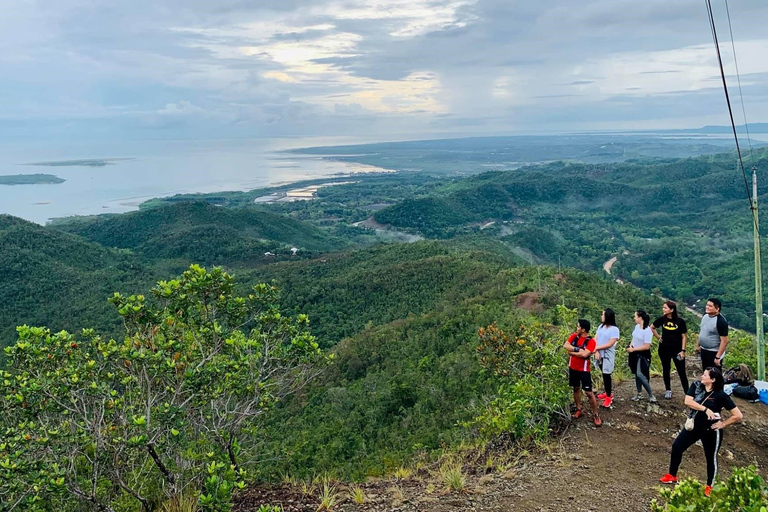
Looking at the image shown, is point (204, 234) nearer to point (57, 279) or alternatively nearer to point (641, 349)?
point (57, 279)

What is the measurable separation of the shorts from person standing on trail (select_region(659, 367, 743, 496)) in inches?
56.7

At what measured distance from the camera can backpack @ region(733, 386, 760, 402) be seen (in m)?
7.36

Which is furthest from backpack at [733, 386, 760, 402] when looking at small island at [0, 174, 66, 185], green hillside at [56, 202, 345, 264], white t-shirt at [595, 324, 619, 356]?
small island at [0, 174, 66, 185]

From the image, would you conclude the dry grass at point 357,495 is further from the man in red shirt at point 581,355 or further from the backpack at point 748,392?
the backpack at point 748,392

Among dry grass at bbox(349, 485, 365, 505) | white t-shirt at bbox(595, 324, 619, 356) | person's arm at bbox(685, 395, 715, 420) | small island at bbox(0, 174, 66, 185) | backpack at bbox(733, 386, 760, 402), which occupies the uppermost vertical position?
small island at bbox(0, 174, 66, 185)

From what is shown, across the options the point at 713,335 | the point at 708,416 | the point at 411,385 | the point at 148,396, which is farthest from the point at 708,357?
the point at 411,385

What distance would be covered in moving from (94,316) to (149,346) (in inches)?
1122

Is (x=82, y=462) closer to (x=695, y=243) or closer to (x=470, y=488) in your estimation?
(x=470, y=488)

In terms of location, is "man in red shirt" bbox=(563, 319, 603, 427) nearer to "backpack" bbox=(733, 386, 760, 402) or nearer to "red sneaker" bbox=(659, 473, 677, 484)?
"red sneaker" bbox=(659, 473, 677, 484)

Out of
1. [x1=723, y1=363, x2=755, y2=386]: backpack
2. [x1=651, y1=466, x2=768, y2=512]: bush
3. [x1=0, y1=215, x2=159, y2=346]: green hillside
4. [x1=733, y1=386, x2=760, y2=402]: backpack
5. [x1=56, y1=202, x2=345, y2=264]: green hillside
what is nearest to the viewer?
[x1=651, y1=466, x2=768, y2=512]: bush

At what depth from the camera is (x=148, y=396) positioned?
15.5ft

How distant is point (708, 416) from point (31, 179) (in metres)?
192

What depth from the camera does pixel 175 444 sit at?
205 inches

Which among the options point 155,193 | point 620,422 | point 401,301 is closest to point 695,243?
point 401,301
